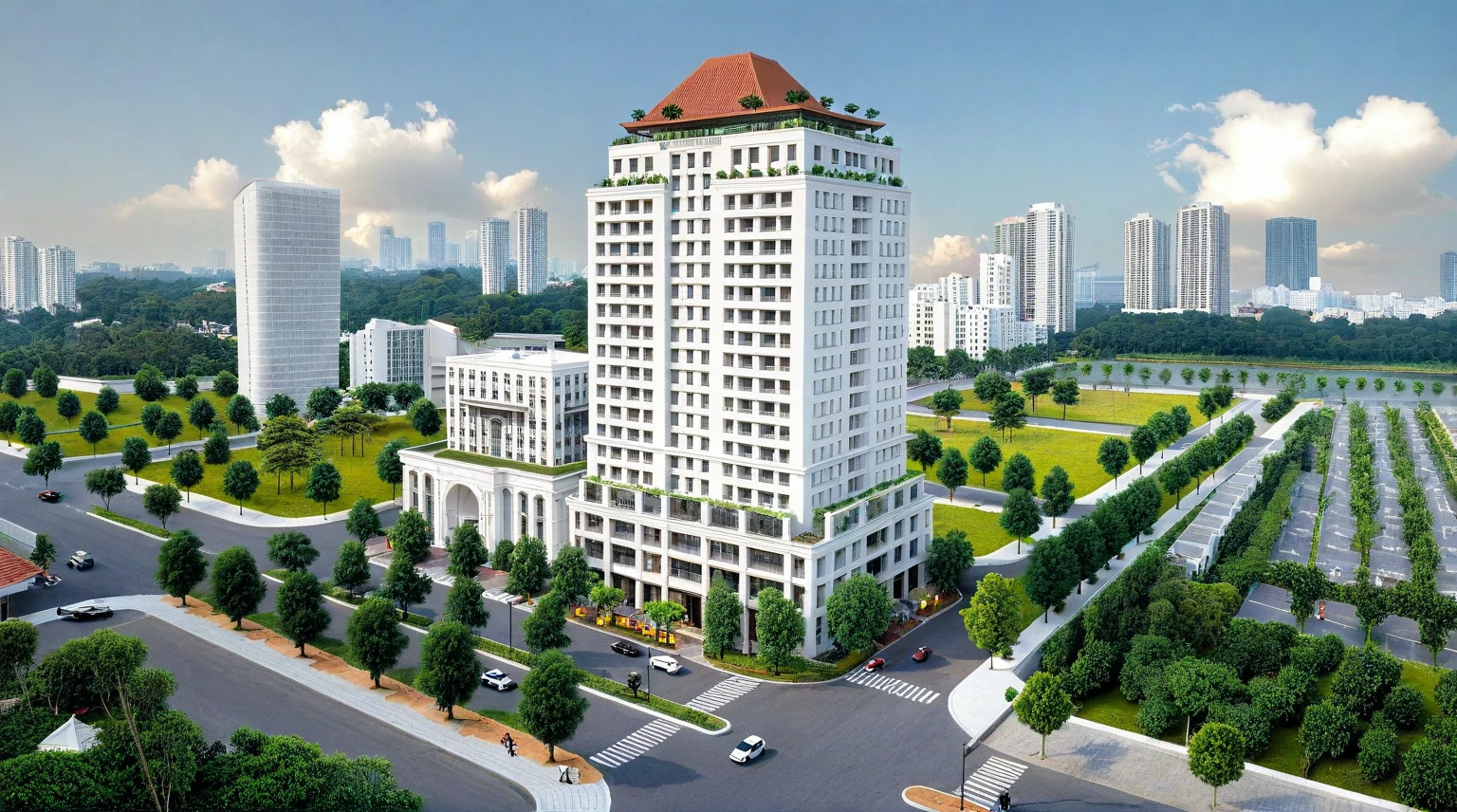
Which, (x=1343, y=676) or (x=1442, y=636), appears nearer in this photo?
(x=1343, y=676)

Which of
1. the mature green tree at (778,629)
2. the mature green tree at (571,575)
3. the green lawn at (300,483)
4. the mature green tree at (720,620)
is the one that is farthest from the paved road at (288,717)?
the green lawn at (300,483)

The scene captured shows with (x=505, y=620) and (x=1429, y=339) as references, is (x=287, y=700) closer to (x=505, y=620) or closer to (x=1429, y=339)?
(x=505, y=620)

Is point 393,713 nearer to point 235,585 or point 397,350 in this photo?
point 235,585

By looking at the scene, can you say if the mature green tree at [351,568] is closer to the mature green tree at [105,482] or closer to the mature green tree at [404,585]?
the mature green tree at [404,585]

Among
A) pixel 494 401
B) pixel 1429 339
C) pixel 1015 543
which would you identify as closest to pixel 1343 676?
pixel 1015 543

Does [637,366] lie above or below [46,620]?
above

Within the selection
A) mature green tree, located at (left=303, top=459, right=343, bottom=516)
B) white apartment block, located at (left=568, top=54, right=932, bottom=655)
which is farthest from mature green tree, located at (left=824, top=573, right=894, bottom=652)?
mature green tree, located at (left=303, top=459, right=343, bottom=516)

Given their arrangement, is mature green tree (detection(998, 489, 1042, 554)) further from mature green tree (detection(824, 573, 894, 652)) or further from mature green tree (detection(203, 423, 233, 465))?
mature green tree (detection(203, 423, 233, 465))
